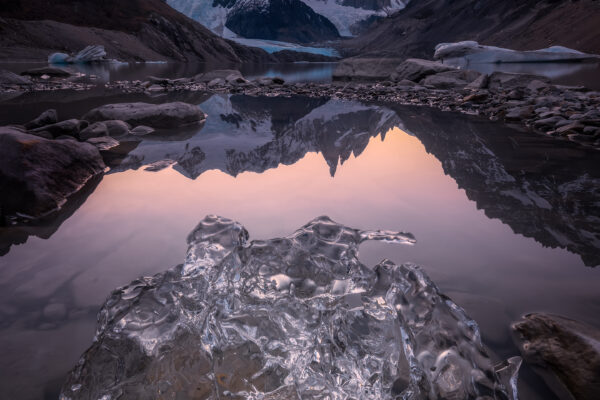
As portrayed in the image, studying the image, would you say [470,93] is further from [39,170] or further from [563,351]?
[39,170]

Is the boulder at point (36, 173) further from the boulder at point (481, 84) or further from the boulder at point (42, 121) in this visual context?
the boulder at point (481, 84)

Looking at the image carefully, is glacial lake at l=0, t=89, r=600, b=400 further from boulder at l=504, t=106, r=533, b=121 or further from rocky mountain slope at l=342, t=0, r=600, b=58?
rocky mountain slope at l=342, t=0, r=600, b=58

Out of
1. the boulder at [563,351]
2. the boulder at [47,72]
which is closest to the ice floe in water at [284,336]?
the boulder at [563,351]

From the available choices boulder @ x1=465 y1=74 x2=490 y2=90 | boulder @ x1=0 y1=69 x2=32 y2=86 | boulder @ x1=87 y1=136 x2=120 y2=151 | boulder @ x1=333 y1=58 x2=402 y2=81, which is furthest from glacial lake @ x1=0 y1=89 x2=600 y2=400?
boulder @ x1=333 y1=58 x2=402 y2=81

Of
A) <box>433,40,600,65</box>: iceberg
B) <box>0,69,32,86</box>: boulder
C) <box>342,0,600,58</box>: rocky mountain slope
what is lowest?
<box>0,69,32,86</box>: boulder

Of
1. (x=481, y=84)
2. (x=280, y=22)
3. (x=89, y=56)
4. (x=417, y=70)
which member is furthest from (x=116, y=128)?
(x=280, y=22)

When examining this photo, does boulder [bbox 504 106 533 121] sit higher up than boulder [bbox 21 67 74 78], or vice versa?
boulder [bbox 504 106 533 121]
